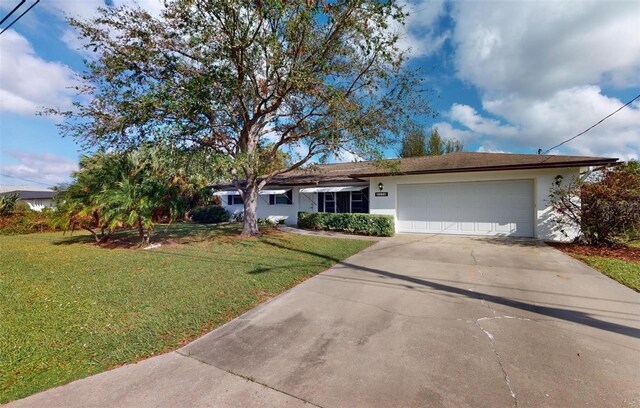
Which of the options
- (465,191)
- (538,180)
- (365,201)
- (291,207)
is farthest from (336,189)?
(538,180)

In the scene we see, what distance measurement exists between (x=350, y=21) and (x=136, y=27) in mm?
7447

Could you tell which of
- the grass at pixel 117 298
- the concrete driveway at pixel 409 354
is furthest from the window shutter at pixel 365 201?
the concrete driveway at pixel 409 354

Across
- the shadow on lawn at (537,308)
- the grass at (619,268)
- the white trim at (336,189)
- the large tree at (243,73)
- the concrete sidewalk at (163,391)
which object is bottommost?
the concrete sidewalk at (163,391)

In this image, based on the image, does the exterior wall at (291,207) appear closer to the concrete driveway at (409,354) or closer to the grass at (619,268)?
the concrete driveway at (409,354)

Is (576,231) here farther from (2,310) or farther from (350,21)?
(2,310)

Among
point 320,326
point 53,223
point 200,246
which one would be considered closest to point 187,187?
point 53,223

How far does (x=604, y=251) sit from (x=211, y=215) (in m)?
21.6

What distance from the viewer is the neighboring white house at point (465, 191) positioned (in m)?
11.5

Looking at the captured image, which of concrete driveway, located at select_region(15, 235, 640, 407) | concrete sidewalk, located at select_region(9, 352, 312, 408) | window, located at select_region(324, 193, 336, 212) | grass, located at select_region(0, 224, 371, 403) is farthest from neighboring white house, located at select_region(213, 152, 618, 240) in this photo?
concrete sidewalk, located at select_region(9, 352, 312, 408)

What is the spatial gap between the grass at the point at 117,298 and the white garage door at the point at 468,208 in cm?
580

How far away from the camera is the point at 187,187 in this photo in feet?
75.3

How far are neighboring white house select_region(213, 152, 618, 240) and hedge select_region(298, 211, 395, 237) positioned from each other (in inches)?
50.9

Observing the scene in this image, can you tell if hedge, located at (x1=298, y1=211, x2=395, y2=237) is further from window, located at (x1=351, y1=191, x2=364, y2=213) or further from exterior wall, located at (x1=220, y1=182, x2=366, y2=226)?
window, located at (x1=351, y1=191, x2=364, y2=213)

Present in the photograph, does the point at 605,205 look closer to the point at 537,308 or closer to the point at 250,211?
the point at 537,308
